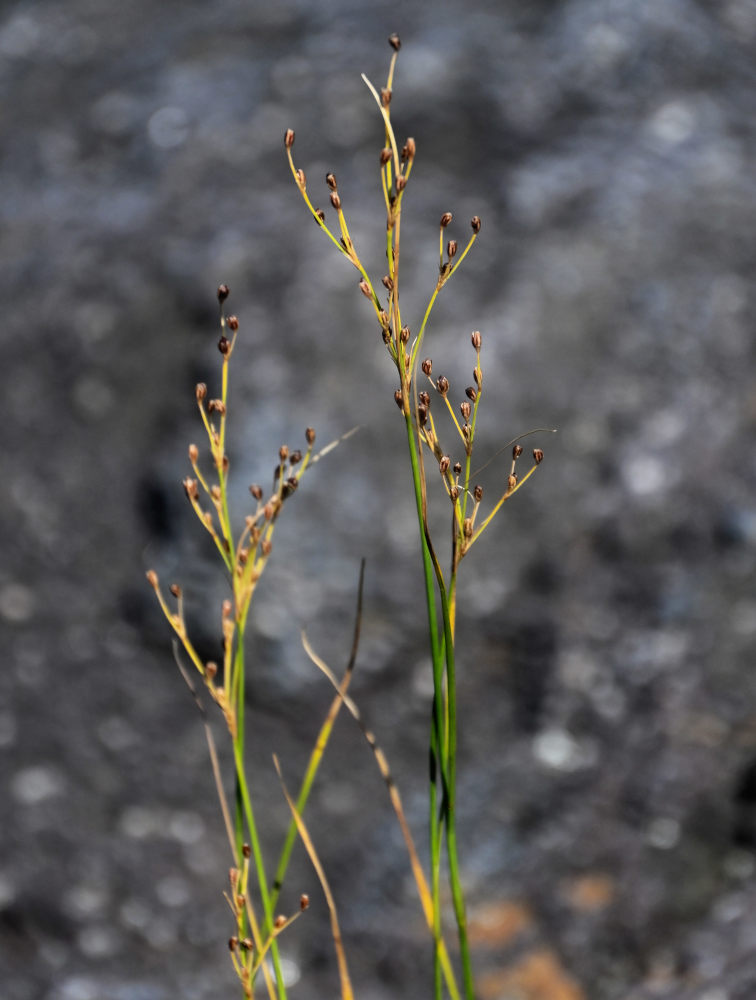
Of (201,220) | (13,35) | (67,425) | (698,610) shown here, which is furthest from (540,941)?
(13,35)

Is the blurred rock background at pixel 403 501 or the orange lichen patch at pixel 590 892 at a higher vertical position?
the blurred rock background at pixel 403 501

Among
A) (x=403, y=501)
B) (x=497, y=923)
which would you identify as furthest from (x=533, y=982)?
(x=403, y=501)

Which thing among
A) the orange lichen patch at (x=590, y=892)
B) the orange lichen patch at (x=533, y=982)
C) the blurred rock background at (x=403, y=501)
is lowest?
the orange lichen patch at (x=533, y=982)

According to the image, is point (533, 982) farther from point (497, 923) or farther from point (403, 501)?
point (403, 501)

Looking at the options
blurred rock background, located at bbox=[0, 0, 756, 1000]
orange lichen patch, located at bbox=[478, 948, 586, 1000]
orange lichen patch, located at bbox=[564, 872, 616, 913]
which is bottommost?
orange lichen patch, located at bbox=[478, 948, 586, 1000]

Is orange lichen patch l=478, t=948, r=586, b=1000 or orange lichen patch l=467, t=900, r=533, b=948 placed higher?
orange lichen patch l=467, t=900, r=533, b=948

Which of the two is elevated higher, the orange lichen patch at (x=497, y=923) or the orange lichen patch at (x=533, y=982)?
the orange lichen patch at (x=497, y=923)
